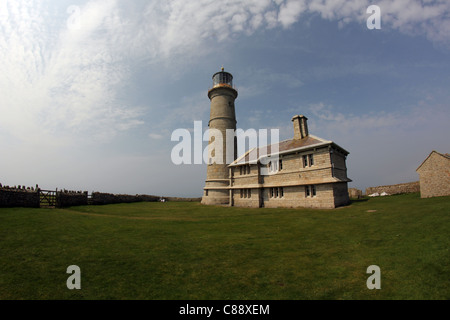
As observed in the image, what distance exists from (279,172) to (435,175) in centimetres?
1433

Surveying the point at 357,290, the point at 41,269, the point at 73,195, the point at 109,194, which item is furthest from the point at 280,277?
the point at 109,194

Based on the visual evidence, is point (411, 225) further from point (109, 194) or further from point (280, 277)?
point (109, 194)

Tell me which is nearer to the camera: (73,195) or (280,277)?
(280,277)

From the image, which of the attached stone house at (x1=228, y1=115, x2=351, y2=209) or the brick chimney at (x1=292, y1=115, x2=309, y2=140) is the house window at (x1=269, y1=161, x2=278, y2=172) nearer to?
the attached stone house at (x1=228, y1=115, x2=351, y2=209)

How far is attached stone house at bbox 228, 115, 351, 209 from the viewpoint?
68.2ft

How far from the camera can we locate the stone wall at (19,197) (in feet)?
55.9

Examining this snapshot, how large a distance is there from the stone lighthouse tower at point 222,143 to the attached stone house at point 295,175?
8.83ft

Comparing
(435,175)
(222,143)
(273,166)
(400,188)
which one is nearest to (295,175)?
(273,166)

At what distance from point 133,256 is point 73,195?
22383mm

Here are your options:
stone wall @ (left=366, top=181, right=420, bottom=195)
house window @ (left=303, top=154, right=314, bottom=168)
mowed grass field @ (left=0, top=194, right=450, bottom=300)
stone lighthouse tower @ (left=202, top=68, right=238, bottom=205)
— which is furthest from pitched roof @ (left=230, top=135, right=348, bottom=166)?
mowed grass field @ (left=0, top=194, right=450, bottom=300)

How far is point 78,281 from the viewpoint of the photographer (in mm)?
5680

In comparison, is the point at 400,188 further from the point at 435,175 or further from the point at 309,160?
the point at 309,160

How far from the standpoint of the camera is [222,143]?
3209cm
